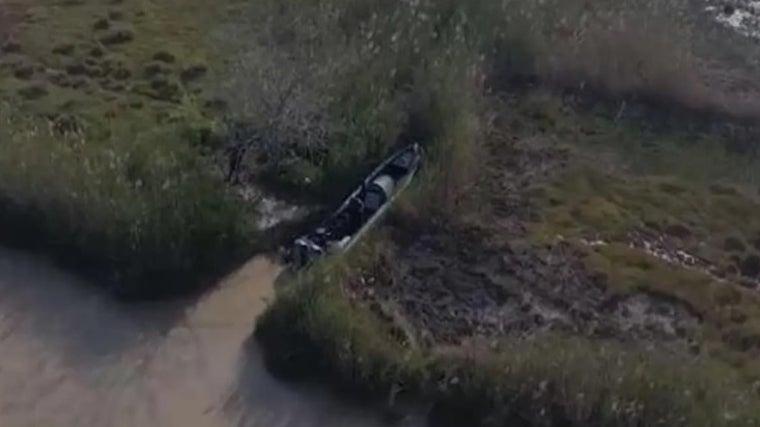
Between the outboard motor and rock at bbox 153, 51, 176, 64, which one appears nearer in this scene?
the outboard motor

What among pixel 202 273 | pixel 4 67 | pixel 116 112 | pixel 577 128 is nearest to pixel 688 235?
pixel 577 128

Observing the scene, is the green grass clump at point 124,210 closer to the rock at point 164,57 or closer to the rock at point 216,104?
the rock at point 216,104

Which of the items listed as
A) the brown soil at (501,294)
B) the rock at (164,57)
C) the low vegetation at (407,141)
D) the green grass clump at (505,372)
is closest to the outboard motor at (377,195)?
the low vegetation at (407,141)

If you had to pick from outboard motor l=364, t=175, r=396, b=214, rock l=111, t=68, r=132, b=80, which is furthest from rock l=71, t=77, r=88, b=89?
outboard motor l=364, t=175, r=396, b=214

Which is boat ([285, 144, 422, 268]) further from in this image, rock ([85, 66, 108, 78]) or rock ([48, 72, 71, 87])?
rock ([48, 72, 71, 87])

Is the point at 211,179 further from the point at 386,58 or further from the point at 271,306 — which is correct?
the point at 386,58

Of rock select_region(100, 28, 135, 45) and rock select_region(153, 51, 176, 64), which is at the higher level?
rock select_region(153, 51, 176, 64)

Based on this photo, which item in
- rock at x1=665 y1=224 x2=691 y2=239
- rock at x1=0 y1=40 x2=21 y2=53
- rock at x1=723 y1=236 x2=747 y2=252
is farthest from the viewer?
rock at x1=0 y1=40 x2=21 y2=53
